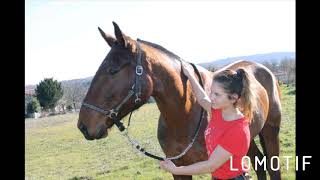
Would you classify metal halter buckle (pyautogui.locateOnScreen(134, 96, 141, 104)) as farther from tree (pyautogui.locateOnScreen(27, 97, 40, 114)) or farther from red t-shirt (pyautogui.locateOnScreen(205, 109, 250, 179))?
tree (pyautogui.locateOnScreen(27, 97, 40, 114))

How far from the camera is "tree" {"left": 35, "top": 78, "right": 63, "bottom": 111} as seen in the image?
133ft

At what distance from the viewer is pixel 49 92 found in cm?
4212

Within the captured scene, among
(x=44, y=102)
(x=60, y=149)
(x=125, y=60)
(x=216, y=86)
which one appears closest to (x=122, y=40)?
(x=125, y=60)

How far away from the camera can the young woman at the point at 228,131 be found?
2.72 m

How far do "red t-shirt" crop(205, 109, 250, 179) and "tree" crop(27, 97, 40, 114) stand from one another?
4388cm

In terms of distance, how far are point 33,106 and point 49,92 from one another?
13.0ft

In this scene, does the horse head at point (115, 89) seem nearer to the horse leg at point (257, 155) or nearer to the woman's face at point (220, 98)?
the woman's face at point (220, 98)

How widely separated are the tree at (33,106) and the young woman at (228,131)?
43923 mm

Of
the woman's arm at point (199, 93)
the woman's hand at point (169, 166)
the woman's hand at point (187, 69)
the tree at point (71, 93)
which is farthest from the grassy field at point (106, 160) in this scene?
the tree at point (71, 93)

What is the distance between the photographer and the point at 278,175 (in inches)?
233

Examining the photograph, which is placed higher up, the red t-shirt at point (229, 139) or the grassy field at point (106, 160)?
the red t-shirt at point (229, 139)

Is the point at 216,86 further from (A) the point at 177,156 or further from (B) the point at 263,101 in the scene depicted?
(B) the point at 263,101

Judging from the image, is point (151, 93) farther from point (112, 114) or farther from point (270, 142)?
point (270, 142)
